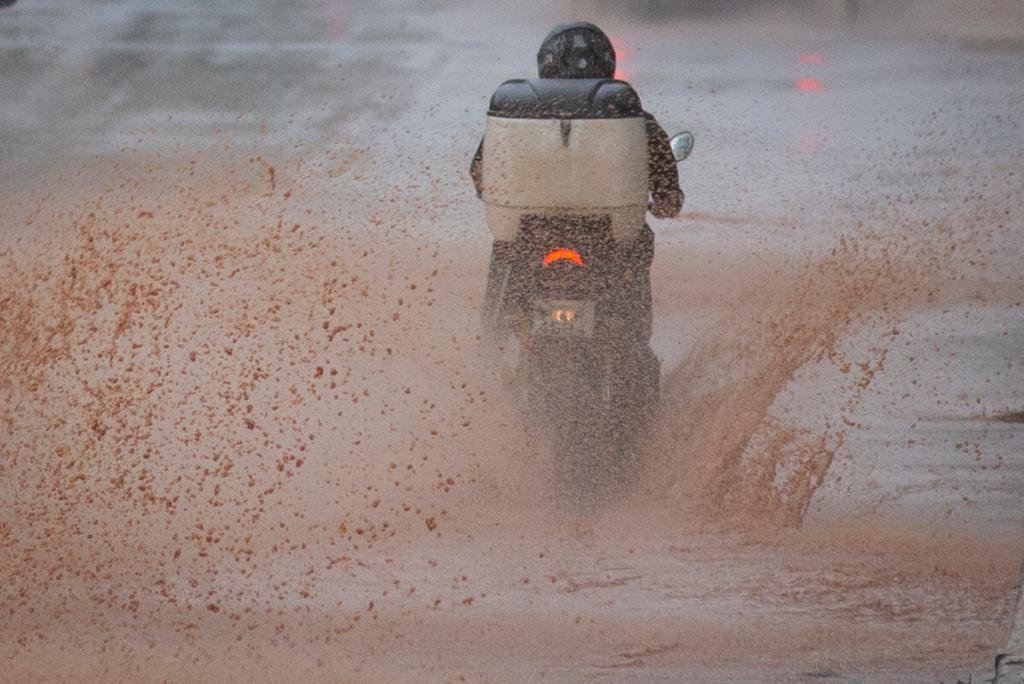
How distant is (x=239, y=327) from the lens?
29.9 ft

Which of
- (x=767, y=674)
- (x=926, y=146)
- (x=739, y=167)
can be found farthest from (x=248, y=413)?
(x=926, y=146)

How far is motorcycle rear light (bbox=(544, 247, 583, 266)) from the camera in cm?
554

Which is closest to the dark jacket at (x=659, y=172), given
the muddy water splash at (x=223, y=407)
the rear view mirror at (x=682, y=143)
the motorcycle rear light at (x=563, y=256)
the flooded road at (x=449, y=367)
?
the rear view mirror at (x=682, y=143)

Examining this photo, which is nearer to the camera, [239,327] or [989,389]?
[989,389]

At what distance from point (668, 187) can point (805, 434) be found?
142 cm

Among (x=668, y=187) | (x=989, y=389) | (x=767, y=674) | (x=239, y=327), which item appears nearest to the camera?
(x=767, y=674)

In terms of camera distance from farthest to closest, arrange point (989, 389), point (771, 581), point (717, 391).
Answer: point (989, 389)
point (717, 391)
point (771, 581)

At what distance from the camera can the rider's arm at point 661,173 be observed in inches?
228

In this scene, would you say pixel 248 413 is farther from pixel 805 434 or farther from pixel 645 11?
pixel 645 11

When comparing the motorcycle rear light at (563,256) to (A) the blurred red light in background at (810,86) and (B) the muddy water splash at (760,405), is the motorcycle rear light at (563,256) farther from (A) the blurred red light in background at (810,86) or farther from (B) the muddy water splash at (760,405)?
(A) the blurred red light in background at (810,86)

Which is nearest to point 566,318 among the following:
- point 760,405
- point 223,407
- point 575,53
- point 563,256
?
point 563,256

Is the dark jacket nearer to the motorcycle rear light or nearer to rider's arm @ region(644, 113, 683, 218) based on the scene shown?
rider's arm @ region(644, 113, 683, 218)

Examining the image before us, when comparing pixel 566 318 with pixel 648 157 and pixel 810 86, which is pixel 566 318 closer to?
pixel 648 157

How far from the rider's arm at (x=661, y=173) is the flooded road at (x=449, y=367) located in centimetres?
79
